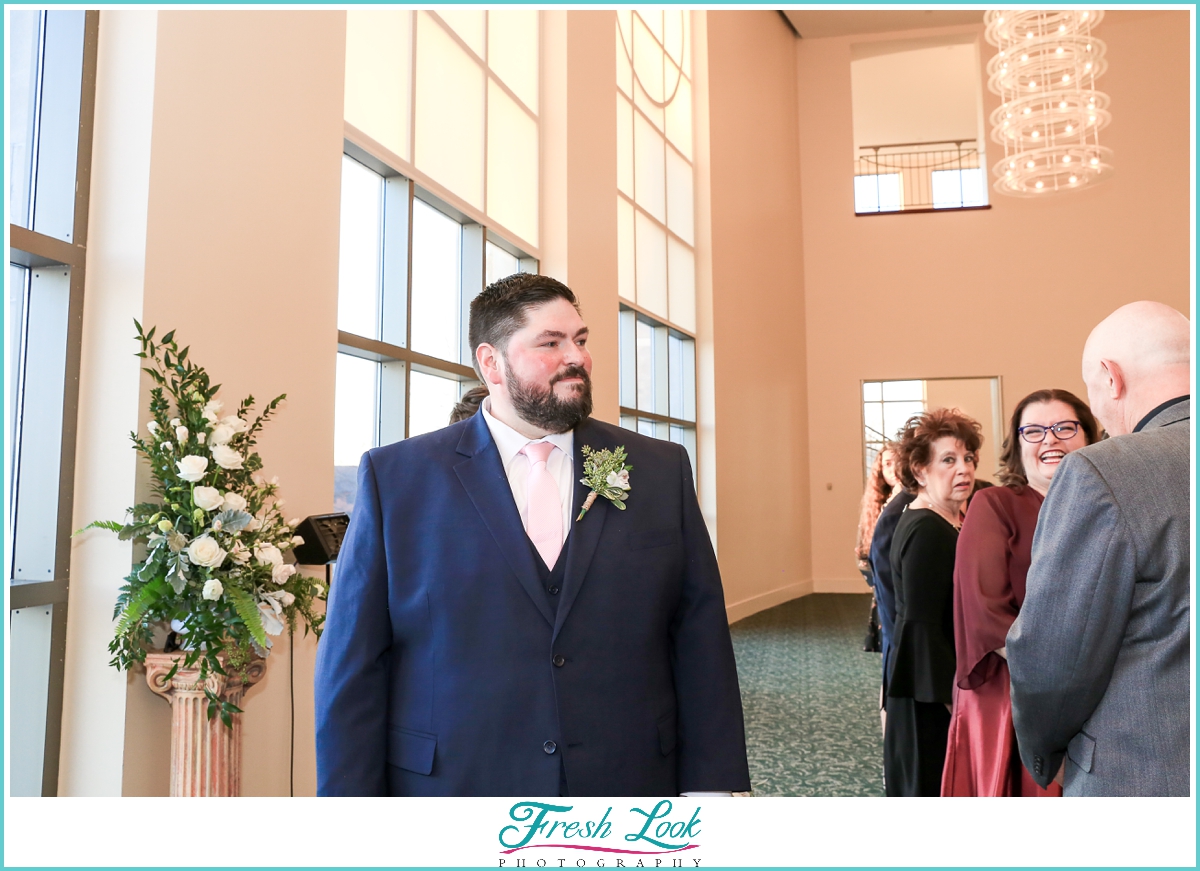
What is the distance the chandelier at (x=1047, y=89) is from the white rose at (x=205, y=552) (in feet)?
23.6

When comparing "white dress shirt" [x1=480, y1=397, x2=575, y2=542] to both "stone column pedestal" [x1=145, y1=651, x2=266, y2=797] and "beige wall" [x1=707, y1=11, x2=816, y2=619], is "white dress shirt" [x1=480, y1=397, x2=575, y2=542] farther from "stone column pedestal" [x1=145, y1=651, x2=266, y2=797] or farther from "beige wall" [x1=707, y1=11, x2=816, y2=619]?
"beige wall" [x1=707, y1=11, x2=816, y2=619]

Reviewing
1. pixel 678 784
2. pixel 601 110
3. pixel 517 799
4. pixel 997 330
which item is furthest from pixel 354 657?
pixel 997 330

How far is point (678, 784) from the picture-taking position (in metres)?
1.87

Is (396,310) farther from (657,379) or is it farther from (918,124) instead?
(918,124)

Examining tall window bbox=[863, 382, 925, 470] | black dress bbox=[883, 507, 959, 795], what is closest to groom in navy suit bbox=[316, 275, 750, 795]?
black dress bbox=[883, 507, 959, 795]

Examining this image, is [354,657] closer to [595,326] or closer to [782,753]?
[782,753]

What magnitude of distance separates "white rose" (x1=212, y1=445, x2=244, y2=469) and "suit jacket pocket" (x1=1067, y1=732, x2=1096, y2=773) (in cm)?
219

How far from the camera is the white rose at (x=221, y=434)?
252cm

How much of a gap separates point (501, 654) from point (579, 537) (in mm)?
284

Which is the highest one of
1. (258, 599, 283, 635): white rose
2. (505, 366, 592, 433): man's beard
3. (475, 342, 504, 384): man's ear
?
(475, 342, 504, 384): man's ear

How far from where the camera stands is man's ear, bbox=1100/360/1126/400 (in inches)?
67.9

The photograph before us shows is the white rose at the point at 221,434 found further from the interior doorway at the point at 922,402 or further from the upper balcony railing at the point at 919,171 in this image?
the upper balcony railing at the point at 919,171

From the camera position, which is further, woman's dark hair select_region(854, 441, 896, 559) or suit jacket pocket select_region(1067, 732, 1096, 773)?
woman's dark hair select_region(854, 441, 896, 559)

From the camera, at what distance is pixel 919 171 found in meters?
17.0
